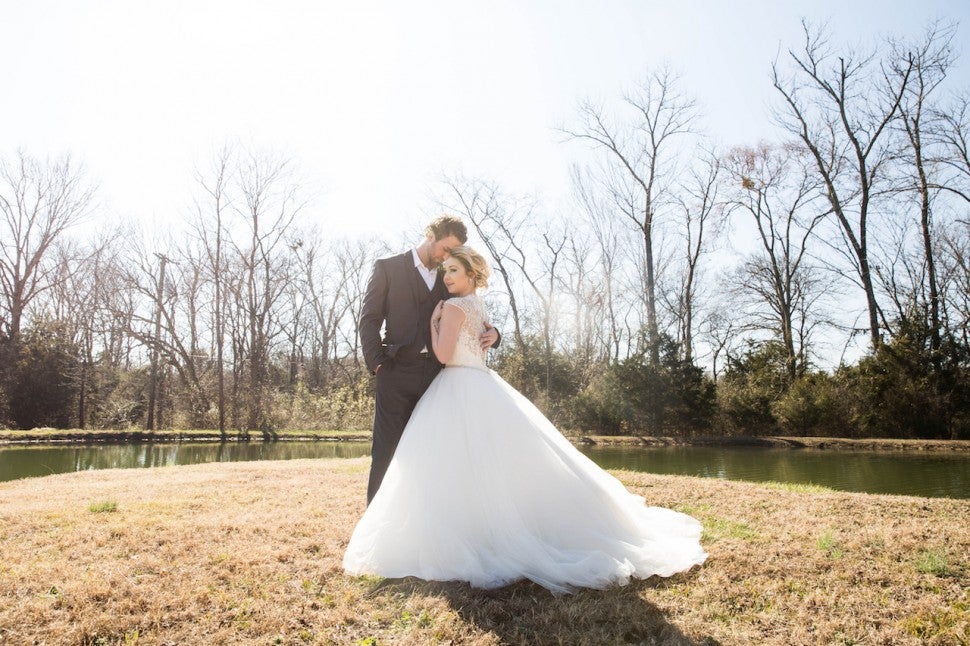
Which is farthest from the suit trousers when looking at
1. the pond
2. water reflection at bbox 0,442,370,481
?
water reflection at bbox 0,442,370,481

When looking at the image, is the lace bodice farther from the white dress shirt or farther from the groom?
the white dress shirt

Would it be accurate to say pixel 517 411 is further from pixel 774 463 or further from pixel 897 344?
pixel 897 344

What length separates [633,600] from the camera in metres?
2.66

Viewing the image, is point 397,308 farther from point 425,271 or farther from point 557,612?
point 557,612

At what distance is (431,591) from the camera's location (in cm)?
273

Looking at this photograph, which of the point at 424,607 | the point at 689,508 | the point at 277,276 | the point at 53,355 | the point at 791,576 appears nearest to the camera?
the point at 424,607

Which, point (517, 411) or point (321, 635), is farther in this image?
point (517, 411)

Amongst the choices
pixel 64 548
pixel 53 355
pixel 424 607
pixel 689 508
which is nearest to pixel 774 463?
pixel 689 508

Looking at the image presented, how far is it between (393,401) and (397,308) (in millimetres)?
611

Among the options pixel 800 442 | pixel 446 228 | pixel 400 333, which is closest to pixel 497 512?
pixel 400 333

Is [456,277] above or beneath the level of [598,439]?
above

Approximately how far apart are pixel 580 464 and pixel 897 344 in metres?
16.8

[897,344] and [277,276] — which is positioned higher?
[277,276]

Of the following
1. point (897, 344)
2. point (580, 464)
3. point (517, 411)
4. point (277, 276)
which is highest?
point (277, 276)
